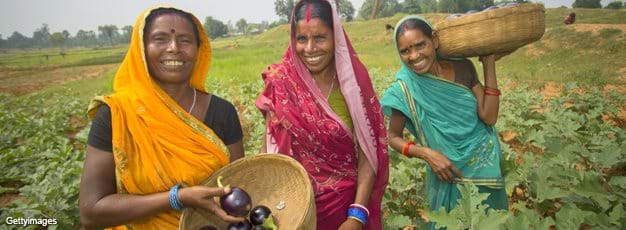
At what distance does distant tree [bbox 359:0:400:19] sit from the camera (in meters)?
73.4

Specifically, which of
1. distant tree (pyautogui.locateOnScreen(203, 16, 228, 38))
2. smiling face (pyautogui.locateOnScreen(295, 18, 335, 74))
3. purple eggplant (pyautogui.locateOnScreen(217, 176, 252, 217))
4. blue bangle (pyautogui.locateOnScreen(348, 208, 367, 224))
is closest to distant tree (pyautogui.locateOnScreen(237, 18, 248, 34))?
distant tree (pyautogui.locateOnScreen(203, 16, 228, 38))

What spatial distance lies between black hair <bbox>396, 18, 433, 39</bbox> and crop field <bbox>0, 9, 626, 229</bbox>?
42.7 inches

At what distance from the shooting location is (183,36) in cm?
180

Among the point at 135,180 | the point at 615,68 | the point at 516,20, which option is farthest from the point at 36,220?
the point at 615,68

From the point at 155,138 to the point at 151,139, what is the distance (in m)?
0.02

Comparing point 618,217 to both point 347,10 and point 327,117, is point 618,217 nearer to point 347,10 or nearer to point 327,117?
point 327,117

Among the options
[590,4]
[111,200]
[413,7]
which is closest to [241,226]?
[111,200]

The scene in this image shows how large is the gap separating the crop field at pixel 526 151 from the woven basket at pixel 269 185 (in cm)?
62

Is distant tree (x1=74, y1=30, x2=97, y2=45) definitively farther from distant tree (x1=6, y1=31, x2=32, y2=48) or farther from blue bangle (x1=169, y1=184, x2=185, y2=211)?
blue bangle (x1=169, y1=184, x2=185, y2=211)

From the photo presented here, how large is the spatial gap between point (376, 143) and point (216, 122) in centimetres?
92

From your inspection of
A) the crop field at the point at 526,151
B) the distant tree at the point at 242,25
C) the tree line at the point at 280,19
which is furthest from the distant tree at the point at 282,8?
the crop field at the point at 526,151

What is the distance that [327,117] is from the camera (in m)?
2.04

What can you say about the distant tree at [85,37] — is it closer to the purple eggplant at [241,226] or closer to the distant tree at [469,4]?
the distant tree at [469,4]

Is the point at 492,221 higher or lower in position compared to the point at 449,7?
lower
